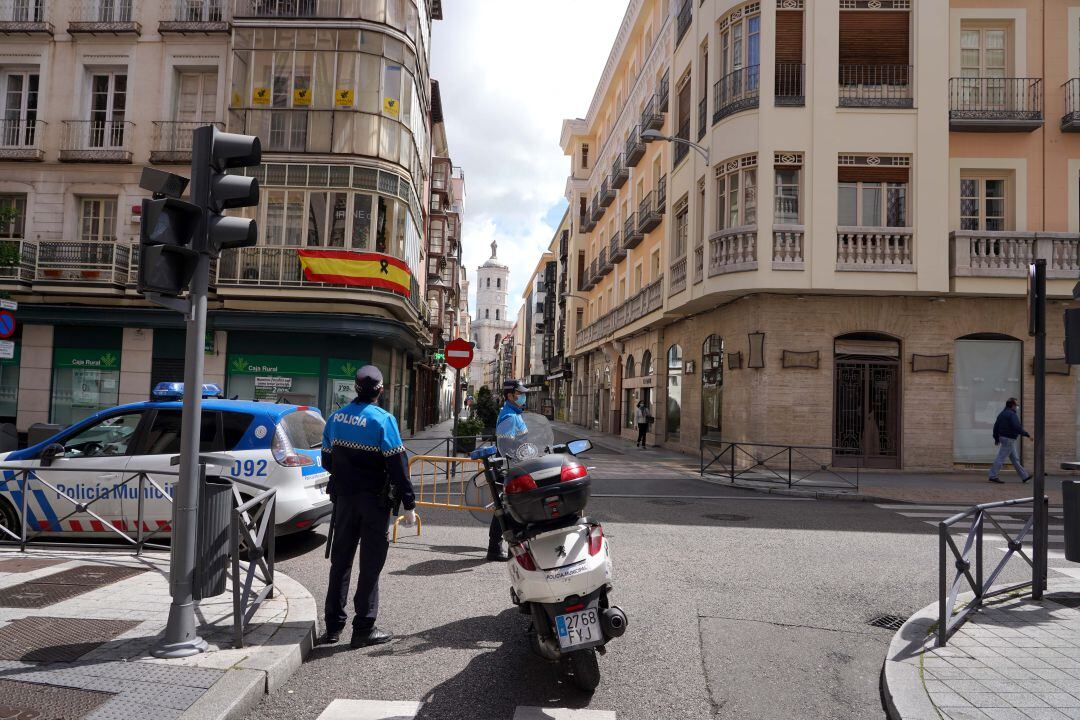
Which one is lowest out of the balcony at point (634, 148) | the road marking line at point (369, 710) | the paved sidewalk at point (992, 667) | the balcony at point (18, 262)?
the road marking line at point (369, 710)

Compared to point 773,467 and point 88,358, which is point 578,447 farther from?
point 88,358

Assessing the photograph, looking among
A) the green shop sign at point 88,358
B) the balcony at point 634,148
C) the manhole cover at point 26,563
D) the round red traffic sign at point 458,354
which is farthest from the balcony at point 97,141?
the balcony at point 634,148

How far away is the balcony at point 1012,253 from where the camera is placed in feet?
56.8

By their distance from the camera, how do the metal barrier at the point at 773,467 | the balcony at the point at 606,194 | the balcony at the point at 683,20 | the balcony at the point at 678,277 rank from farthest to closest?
the balcony at the point at 606,194, the balcony at the point at 683,20, the balcony at the point at 678,277, the metal barrier at the point at 773,467

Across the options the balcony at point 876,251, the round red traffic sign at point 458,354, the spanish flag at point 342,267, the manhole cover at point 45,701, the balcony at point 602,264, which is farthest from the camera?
the balcony at point 602,264

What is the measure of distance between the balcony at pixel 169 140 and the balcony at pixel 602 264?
2058 centimetres

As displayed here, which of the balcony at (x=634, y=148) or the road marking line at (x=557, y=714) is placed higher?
the balcony at (x=634, y=148)

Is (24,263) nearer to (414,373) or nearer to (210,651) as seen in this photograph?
(414,373)

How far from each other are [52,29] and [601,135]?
2958cm

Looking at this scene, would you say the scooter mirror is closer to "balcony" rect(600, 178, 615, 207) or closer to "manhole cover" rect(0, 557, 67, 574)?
"manhole cover" rect(0, 557, 67, 574)

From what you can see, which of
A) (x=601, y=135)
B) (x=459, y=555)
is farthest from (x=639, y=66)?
(x=459, y=555)

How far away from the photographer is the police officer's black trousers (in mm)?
4805

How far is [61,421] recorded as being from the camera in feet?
69.1

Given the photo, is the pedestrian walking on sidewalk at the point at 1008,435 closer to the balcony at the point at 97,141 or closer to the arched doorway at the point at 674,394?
the arched doorway at the point at 674,394
